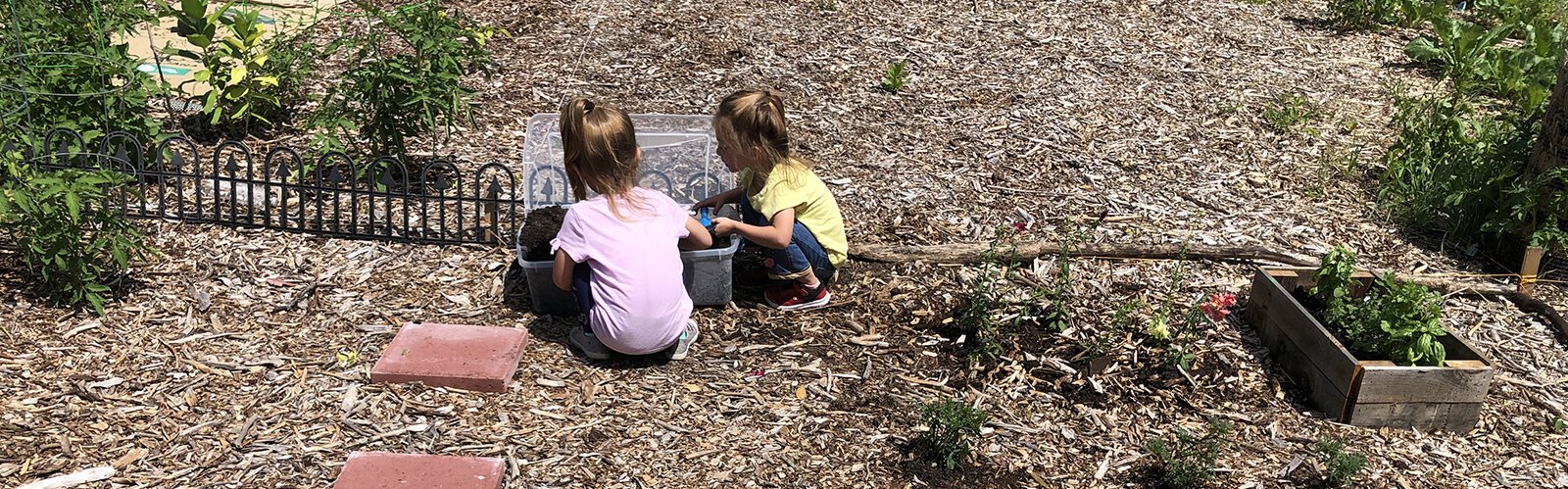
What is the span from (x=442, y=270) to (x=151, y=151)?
1844 millimetres

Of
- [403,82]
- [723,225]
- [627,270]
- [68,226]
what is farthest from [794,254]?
[68,226]

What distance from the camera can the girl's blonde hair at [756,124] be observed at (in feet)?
14.5

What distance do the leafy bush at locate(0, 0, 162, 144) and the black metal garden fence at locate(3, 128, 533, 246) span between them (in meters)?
0.08

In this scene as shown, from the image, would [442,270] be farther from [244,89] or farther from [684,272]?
[244,89]

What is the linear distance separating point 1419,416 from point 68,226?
4735mm

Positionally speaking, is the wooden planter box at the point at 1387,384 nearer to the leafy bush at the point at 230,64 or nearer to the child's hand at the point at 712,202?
the child's hand at the point at 712,202

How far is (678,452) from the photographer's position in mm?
3797

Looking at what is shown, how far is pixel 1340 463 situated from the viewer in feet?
12.0

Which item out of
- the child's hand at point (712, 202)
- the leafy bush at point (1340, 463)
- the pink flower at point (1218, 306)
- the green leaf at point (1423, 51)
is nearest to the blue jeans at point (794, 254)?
the child's hand at point (712, 202)

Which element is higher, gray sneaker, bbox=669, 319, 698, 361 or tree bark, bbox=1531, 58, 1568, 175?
tree bark, bbox=1531, 58, 1568, 175

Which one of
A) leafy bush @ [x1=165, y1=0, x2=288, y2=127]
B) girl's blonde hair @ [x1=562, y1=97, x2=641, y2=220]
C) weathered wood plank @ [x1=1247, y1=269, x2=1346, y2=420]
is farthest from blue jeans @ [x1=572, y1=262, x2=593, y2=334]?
weathered wood plank @ [x1=1247, y1=269, x2=1346, y2=420]

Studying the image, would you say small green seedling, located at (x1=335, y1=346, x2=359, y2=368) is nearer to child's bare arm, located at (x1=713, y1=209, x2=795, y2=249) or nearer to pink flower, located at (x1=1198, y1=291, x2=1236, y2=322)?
child's bare arm, located at (x1=713, y1=209, x2=795, y2=249)

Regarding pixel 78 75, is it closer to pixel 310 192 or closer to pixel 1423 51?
pixel 310 192

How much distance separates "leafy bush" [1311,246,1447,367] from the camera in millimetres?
4039
